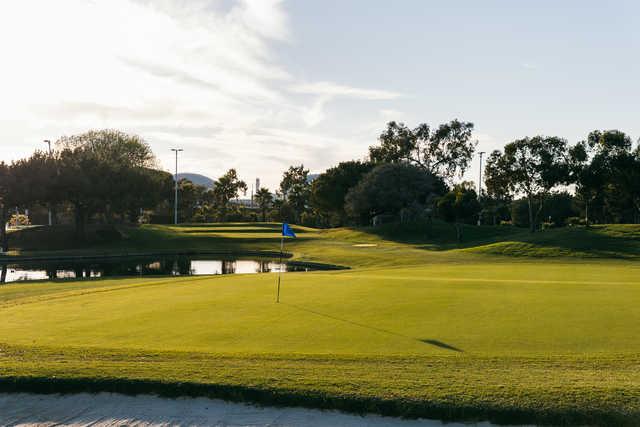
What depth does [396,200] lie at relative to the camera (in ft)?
218

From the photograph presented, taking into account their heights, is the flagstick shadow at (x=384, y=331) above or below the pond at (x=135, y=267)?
above

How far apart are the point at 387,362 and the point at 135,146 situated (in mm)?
80327

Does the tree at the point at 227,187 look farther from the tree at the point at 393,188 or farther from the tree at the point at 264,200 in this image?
the tree at the point at 393,188

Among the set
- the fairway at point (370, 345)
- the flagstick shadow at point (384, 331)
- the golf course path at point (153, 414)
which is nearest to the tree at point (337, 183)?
the fairway at point (370, 345)

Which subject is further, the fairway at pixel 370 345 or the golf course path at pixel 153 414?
the fairway at pixel 370 345

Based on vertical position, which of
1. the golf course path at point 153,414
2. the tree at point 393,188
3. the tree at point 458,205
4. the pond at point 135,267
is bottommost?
the pond at point 135,267

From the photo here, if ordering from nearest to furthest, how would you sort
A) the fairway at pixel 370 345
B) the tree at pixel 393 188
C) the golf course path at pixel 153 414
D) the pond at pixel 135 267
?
the golf course path at pixel 153 414, the fairway at pixel 370 345, the pond at pixel 135 267, the tree at pixel 393 188

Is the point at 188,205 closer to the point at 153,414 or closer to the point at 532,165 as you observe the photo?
the point at 532,165

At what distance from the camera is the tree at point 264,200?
331ft

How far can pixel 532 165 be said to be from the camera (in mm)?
52000

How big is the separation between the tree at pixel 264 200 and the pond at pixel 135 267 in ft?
179

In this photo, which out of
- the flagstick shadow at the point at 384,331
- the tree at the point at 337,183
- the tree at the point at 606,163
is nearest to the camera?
the flagstick shadow at the point at 384,331

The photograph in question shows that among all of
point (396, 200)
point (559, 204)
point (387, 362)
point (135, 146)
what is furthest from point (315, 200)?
point (387, 362)

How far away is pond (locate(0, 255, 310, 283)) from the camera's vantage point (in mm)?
35031
